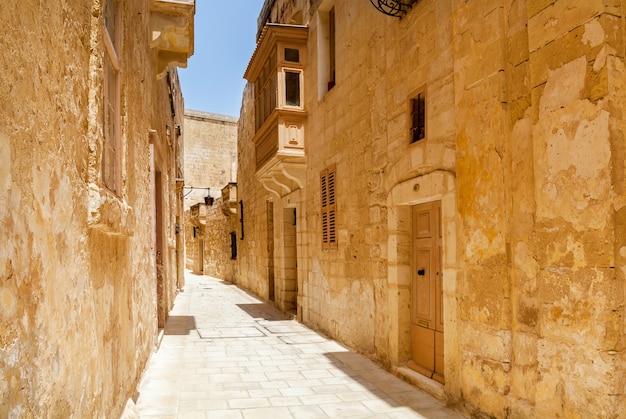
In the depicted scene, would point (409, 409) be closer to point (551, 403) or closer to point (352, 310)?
point (551, 403)

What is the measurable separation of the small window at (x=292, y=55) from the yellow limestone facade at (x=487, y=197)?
136 cm

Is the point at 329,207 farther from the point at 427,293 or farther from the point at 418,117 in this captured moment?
the point at 427,293

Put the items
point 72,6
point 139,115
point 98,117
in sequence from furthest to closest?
point 139,115, point 98,117, point 72,6

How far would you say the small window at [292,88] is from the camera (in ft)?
30.1

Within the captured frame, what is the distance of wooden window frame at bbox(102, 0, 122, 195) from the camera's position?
312cm

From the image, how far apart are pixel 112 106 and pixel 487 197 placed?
2.91m

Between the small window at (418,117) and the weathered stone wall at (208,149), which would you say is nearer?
the small window at (418,117)

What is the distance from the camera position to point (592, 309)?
3.08 metres

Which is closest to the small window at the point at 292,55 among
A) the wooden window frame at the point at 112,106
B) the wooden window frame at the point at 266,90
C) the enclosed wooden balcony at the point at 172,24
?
the wooden window frame at the point at 266,90

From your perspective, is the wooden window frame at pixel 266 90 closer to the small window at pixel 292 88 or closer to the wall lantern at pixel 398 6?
the small window at pixel 292 88

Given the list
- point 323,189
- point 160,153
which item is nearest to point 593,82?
point 323,189

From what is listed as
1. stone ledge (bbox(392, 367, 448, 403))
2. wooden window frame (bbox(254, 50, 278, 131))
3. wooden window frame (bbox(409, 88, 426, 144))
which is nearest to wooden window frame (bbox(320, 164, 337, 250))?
wooden window frame (bbox(254, 50, 278, 131))

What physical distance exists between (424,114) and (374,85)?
1368 mm

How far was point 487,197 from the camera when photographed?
13.2 feet
